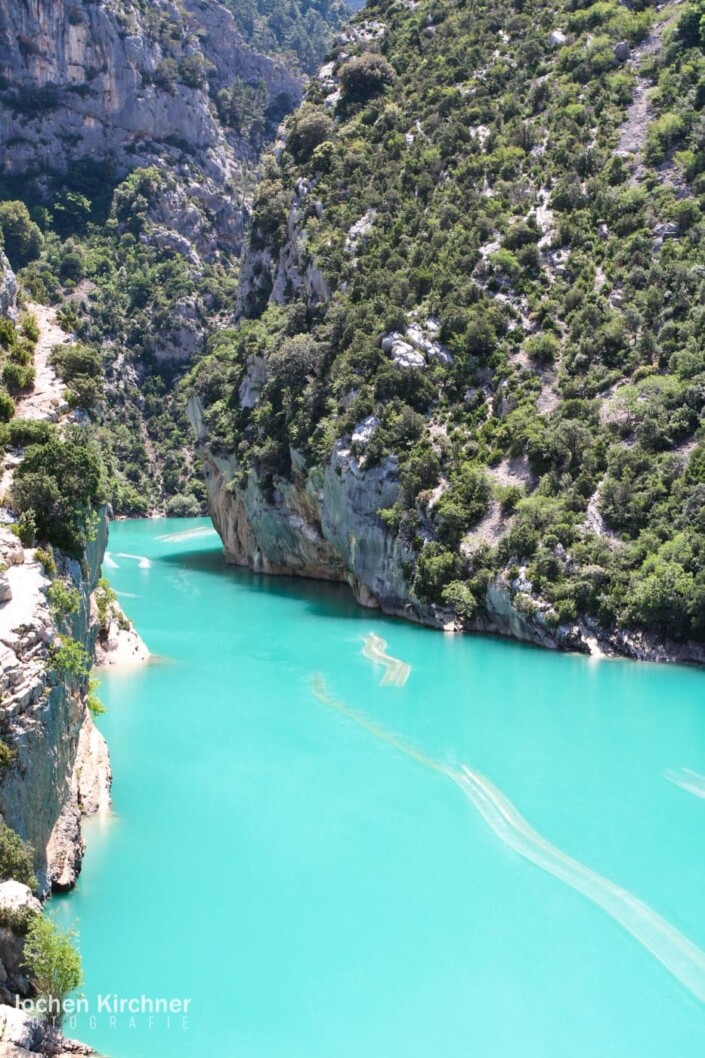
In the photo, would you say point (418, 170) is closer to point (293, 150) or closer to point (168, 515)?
point (293, 150)

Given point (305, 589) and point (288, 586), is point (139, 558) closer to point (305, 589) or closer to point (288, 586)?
point (288, 586)

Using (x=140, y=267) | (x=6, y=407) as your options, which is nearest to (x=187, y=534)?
(x=140, y=267)

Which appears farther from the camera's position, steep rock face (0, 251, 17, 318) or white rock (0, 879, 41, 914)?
steep rock face (0, 251, 17, 318)

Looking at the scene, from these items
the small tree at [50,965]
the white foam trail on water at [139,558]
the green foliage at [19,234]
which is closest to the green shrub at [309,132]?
the white foam trail on water at [139,558]

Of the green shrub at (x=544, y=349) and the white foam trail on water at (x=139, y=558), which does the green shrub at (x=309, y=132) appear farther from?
the white foam trail on water at (x=139, y=558)

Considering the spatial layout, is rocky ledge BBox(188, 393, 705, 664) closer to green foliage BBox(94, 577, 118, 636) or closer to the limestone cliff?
green foliage BBox(94, 577, 118, 636)

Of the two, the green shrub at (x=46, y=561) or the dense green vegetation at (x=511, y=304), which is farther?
the dense green vegetation at (x=511, y=304)

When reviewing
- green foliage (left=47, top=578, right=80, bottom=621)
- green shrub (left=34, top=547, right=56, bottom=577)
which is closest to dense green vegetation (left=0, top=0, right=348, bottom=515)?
green foliage (left=47, top=578, right=80, bottom=621)
